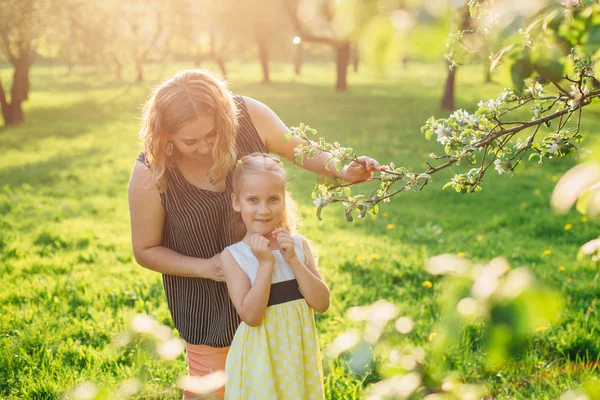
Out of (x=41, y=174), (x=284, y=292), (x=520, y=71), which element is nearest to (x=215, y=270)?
(x=284, y=292)

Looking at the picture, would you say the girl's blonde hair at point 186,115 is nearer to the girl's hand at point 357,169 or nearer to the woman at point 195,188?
the woman at point 195,188

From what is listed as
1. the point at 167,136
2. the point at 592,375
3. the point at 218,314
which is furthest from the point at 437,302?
the point at 167,136

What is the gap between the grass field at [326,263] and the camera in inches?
133

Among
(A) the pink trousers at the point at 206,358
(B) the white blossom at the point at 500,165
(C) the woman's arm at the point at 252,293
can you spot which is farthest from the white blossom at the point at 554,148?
(A) the pink trousers at the point at 206,358

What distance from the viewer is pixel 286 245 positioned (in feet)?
7.31

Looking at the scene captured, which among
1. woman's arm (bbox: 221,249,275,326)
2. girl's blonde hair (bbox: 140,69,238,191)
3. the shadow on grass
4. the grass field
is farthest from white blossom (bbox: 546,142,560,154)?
the shadow on grass

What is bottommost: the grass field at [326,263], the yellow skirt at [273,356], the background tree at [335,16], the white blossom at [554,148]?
the grass field at [326,263]

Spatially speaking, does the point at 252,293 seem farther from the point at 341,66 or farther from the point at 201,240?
the point at 341,66

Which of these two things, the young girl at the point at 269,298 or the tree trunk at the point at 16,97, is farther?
the tree trunk at the point at 16,97

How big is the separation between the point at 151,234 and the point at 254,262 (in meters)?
0.55

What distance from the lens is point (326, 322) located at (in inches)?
165

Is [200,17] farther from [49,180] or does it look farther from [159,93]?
[159,93]

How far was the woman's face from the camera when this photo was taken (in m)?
2.42

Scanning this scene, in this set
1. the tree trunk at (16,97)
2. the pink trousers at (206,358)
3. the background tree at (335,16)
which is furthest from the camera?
the tree trunk at (16,97)
